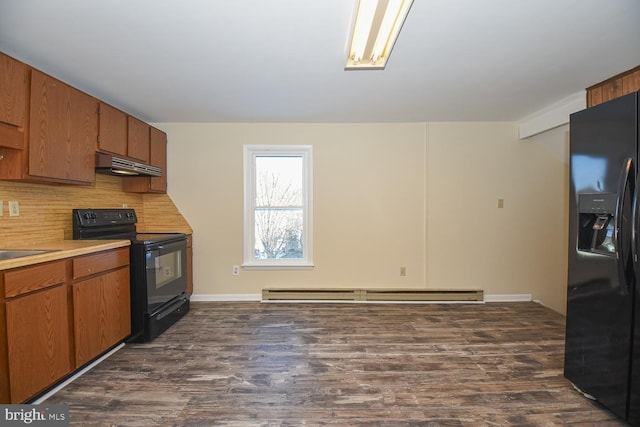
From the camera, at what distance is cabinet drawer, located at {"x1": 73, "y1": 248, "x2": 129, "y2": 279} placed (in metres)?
2.07

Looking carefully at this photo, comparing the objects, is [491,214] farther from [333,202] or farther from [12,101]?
[12,101]

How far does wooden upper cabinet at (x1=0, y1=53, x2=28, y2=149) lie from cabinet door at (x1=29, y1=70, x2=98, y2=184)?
0.06m

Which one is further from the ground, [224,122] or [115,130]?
[224,122]

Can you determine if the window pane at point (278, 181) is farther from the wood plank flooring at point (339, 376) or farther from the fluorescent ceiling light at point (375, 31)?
the fluorescent ceiling light at point (375, 31)

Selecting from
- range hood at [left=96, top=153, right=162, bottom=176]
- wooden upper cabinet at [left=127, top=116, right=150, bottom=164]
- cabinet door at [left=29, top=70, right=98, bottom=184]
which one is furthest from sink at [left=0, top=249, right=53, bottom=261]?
wooden upper cabinet at [left=127, top=116, right=150, bottom=164]

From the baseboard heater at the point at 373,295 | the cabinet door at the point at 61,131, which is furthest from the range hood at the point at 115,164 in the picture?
the baseboard heater at the point at 373,295

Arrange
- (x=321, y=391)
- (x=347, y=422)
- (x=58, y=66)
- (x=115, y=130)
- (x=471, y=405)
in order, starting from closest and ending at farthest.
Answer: (x=347, y=422) < (x=471, y=405) < (x=321, y=391) < (x=58, y=66) < (x=115, y=130)

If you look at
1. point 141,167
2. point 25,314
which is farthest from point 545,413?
point 141,167

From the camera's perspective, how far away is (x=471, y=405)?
183cm

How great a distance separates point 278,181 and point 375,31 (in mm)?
2396

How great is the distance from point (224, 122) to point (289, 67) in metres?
1.80

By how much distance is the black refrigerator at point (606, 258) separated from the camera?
155cm

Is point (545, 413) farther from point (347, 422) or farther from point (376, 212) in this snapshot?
point (376, 212)

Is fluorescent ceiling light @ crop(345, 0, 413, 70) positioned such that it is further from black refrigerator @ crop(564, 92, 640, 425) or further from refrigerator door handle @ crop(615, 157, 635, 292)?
refrigerator door handle @ crop(615, 157, 635, 292)
